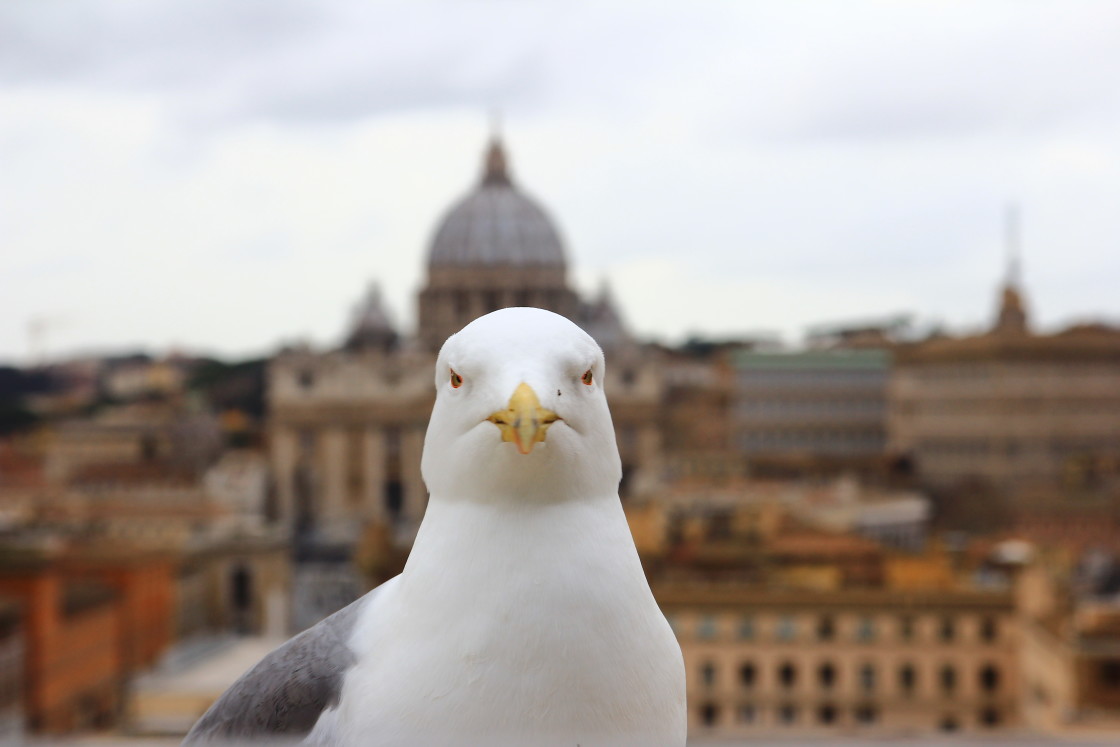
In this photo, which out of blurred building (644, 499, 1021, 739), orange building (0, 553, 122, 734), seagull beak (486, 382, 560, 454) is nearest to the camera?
seagull beak (486, 382, 560, 454)

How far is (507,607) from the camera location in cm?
324

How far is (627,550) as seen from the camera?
3387mm

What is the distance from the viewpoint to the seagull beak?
10.3 feet

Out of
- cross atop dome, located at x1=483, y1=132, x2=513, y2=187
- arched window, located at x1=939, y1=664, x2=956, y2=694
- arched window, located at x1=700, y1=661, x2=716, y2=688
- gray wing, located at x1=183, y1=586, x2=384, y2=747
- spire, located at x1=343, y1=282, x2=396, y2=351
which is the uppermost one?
cross atop dome, located at x1=483, y1=132, x2=513, y2=187

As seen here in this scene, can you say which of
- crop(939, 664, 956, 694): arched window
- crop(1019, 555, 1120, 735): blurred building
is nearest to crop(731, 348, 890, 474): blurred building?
crop(939, 664, 956, 694): arched window

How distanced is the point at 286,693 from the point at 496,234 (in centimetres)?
7795

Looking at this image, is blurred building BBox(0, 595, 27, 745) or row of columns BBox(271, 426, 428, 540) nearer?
blurred building BBox(0, 595, 27, 745)

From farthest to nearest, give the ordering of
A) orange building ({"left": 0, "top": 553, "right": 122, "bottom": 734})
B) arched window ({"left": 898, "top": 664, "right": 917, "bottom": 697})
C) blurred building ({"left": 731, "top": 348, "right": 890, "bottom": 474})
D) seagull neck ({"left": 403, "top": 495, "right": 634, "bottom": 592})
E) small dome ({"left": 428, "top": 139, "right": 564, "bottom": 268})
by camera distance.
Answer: small dome ({"left": 428, "top": 139, "right": 564, "bottom": 268}) < blurred building ({"left": 731, "top": 348, "right": 890, "bottom": 474}) < arched window ({"left": 898, "top": 664, "right": 917, "bottom": 697}) < orange building ({"left": 0, "top": 553, "right": 122, "bottom": 734}) < seagull neck ({"left": 403, "top": 495, "right": 634, "bottom": 592})

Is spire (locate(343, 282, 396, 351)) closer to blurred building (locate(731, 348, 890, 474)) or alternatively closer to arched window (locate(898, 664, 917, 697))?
blurred building (locate(731, 348, 890, 474))

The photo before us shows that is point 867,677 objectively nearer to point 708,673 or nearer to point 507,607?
point 708,673

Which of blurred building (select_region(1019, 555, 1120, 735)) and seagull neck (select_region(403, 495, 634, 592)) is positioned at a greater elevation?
seagull neck (select_region(403, 495, 634, 592))

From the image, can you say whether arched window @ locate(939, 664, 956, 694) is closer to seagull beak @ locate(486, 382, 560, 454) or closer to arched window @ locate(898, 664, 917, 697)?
arched window @ locate(898, 664, 917, 697)

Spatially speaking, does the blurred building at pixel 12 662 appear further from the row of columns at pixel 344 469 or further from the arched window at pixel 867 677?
the row of columns at pixel 344 469

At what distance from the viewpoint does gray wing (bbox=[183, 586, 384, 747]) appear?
3.40 meters
